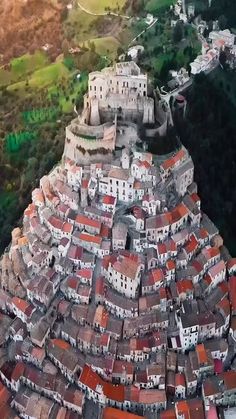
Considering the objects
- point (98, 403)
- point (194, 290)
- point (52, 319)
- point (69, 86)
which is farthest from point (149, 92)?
point (69, 86)

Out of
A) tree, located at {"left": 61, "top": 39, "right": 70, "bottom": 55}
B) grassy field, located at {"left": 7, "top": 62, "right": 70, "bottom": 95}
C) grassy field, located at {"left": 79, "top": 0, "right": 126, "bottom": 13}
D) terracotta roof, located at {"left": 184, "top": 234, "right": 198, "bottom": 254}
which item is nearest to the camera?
terracotta roof, located at {"left": 184, "top": 234, "right": 198, "bottom": 254}

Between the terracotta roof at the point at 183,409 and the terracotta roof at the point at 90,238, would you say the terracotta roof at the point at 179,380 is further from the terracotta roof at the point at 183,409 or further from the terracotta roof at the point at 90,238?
the terracotta roof at the point at 90,238

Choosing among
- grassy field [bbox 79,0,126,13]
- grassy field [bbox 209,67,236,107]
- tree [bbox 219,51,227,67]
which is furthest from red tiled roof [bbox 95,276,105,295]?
grassy field [bbox 79,0,126,13]

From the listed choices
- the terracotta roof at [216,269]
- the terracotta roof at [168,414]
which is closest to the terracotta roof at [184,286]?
the terracotta roof at [216,269]

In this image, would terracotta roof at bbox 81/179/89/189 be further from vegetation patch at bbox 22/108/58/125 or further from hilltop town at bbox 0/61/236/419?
vegetation patch at bbox 22/108/58/125

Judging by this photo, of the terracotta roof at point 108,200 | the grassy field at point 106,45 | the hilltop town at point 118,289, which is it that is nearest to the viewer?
the hilltop town at point 118,289

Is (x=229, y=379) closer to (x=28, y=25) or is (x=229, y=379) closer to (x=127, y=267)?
(x=127, y=267)

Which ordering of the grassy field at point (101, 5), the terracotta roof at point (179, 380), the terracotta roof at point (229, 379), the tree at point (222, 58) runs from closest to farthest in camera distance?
the terracotta roof at point (229, 379)
the terracotta roof at point (179, 380)
the tree at point (222, 58)
the grassy field at point (101, 5)

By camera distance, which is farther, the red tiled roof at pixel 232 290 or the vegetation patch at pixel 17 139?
the vegetation patch at pixel 17 139
